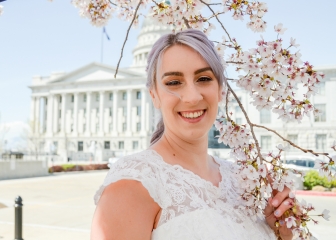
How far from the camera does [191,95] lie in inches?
60.7

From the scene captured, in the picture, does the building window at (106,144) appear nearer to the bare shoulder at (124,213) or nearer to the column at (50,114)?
the column at (50,114)

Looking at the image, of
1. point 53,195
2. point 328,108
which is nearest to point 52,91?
point 328,108

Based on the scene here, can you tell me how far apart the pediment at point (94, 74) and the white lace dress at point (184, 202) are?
216ft

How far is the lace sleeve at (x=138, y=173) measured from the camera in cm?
130

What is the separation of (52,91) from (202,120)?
7598cm

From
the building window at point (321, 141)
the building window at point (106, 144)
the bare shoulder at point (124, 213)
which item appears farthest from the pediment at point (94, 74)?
the bare shoulder at point (124, 213)

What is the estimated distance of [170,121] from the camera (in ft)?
5.29

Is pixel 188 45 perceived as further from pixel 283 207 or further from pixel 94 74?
pixel 94 74

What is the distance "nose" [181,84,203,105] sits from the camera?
5.06 ft

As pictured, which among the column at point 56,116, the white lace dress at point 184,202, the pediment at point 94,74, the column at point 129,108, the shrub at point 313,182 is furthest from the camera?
the column at point 56,116

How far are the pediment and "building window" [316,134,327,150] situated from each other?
35.2 m

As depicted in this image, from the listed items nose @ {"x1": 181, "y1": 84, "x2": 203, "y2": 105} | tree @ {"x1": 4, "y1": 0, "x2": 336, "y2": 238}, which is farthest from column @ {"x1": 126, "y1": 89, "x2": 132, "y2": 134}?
nose @ {"x1": 181, "y1": 84, "x2": 203, "y2": 105}

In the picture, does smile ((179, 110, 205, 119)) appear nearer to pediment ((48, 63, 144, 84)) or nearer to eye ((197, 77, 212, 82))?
eye ((197, 77, 212, 82))

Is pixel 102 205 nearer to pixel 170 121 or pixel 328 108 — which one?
pixel 170 121
